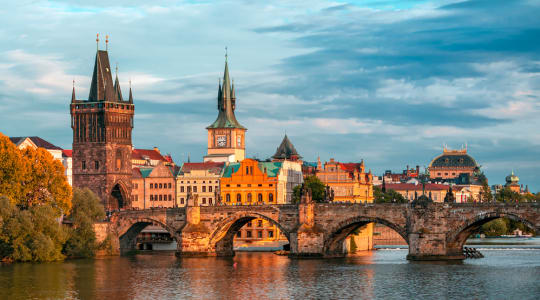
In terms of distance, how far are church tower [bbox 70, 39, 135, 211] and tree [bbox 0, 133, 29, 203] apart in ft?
126

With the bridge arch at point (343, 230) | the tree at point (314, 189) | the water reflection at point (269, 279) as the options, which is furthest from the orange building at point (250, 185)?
the water reflection at point (269, 279)

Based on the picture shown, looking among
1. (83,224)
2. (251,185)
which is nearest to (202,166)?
(251,185)

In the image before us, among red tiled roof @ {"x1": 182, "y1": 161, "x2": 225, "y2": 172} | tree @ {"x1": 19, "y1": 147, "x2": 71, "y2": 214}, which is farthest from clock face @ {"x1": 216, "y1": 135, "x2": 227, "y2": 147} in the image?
tree @ {"x1": 19, "y1": 147, "x2": 71, "y2": 214}

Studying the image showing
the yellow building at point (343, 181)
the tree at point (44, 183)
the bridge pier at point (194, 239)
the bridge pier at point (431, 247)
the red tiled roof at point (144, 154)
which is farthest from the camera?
the red tiled roof at point (144, 154)

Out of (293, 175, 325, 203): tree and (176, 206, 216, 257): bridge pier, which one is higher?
(293, 175, 325, 203): tree

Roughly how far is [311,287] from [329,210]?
2729 centimetres

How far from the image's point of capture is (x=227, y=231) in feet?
396

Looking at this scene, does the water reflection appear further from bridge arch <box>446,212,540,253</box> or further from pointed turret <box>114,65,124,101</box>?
pointed turret <box>114,65,124,101</box>

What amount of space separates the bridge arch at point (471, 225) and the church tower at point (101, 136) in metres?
56.4

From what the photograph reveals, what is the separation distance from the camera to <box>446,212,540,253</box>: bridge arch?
333 feet

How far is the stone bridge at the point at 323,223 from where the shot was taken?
104 meters

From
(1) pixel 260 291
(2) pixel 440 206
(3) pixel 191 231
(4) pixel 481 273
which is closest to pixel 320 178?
(3) pixel 191 231

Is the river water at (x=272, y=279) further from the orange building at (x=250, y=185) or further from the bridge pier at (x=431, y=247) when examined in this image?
the orange building at (x=250, y=185)

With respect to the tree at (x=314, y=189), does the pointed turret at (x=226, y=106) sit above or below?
above
